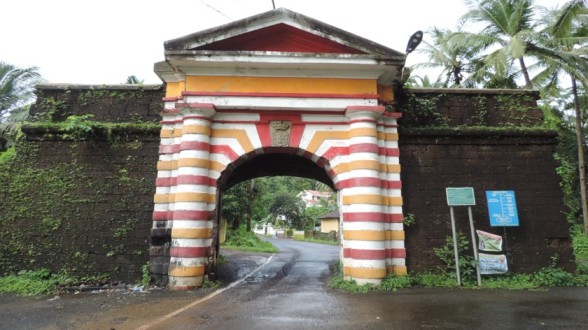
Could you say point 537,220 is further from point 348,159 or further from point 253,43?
point 253,43

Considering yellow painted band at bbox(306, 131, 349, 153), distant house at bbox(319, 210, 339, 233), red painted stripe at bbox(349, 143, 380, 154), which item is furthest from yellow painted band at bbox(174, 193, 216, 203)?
distant house at bbox(319, 210, 339, 233)

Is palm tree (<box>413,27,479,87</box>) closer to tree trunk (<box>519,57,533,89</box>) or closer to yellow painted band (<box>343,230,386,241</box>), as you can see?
tree trunk (<box>519,57,533,89</box>)

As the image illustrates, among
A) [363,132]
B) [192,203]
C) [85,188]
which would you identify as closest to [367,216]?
[363,132]

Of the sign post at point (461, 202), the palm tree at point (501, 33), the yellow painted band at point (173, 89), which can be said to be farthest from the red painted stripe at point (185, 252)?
the palm tree at point (501, 33)

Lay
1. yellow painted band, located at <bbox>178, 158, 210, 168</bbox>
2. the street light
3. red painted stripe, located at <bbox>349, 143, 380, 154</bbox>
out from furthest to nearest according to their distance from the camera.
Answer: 1. the street light
2. red painted stripe, located at <bbox>349, 143, 380, 154</bbox>
3. yellow painted band, located at <bbox>178, 158, 210, 168</bbox>

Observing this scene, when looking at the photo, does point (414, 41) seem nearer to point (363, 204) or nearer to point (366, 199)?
point (366, 199)

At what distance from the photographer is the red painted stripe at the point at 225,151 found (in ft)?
26.1

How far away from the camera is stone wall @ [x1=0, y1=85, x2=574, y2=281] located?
26.2 feet

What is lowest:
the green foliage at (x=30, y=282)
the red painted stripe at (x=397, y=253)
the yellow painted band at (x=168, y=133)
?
the green foliage at (x=30, y=282)

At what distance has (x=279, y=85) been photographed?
26.5ft

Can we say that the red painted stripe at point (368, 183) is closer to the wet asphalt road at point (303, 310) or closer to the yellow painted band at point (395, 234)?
the yellow painted band at point (395, 234)

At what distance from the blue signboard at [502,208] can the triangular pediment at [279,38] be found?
12.6 feet

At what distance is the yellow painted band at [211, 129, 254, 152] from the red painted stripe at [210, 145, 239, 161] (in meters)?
0.24

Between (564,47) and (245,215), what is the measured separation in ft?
73.6
